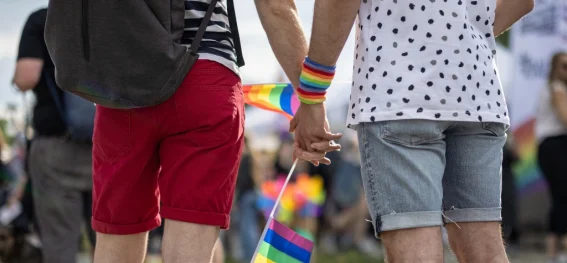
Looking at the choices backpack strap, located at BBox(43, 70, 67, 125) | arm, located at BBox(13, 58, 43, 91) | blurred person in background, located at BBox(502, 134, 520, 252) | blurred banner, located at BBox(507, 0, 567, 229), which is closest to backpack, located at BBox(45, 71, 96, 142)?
backpack strap, located at BBox(43, 70, 67, 125)

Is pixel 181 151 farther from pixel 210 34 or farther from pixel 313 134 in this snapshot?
pixel 313 134

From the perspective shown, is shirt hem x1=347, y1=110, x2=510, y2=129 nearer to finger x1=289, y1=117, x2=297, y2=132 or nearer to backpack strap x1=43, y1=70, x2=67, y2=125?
finger x1=289, y1=117, x2=297, y2=132

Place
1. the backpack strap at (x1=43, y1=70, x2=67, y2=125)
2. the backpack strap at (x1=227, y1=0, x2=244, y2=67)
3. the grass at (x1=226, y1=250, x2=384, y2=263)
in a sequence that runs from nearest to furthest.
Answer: the backpack strap at (x1=227, y1=0, x2=244, y2=67) < the backpack strap at (x1=43, y1=70, x2=67, y2=125) < the grass at (x1=226, y1=250, x2=384, y2=263)

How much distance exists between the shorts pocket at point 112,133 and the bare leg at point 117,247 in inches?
10.5

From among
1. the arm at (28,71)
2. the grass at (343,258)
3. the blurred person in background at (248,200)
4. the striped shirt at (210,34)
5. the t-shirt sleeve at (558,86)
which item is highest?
the striped shirt at (210,34)

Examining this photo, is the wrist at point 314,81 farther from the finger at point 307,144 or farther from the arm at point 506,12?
the arm at point 506,12

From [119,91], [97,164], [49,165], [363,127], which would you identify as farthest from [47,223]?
[363,127]

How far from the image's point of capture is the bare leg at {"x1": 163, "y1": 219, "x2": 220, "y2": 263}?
2.82 m

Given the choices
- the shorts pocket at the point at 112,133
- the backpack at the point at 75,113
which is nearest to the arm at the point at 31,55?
the backpack at the point at 75,113

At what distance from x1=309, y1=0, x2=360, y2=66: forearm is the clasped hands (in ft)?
0.72

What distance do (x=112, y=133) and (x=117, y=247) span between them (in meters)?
0.38

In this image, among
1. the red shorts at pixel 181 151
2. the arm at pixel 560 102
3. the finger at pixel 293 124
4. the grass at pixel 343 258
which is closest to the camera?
the red shorts at pixel 181 151

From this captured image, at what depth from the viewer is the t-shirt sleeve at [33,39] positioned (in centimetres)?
491

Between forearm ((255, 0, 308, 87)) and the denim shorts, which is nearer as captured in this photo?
the denim shorts
